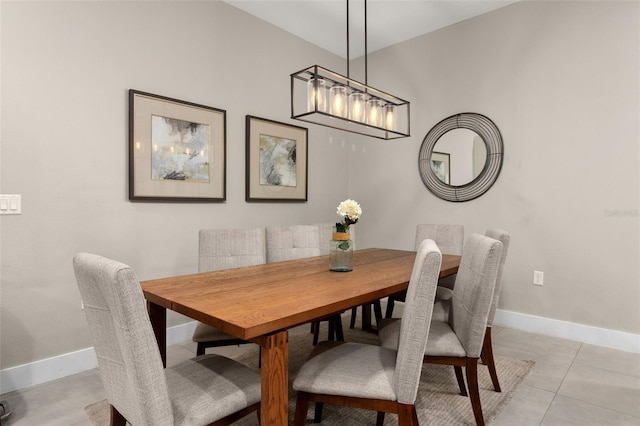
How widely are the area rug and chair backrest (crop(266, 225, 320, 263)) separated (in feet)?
2.30

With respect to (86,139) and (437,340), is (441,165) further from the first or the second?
(86,139)

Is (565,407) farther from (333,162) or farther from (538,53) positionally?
(333,162)

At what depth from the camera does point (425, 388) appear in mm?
2076

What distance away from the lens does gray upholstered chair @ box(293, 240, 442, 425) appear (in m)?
1.22

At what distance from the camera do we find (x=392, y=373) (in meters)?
1.33

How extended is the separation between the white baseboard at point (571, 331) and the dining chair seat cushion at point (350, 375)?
221 cm

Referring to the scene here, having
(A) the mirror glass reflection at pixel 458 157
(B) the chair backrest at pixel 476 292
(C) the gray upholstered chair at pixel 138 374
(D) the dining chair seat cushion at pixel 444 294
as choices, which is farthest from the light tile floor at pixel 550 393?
(A) the mirror glass reflection at pixel 458 157

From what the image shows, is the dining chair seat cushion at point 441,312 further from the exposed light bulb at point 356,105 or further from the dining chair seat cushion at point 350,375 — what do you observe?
the exposed light bulb at point 356,105

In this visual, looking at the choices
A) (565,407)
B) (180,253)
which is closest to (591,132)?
(565,407)

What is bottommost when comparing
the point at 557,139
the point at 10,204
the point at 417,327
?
the point at 417,327

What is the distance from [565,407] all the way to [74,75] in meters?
3.45

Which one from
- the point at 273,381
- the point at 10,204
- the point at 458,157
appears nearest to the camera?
the point at 273,381

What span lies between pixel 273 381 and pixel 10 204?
77.8 inches

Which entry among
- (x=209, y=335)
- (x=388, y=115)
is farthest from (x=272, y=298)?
(x=388, y=115)
